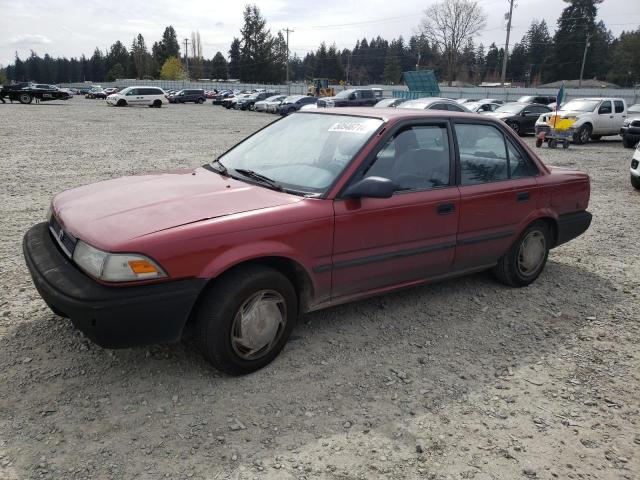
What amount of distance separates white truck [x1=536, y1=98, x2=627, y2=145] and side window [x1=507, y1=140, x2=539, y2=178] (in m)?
14.8

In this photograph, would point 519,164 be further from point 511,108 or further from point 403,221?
point 511,108

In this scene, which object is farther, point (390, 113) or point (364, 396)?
point (390, 113)

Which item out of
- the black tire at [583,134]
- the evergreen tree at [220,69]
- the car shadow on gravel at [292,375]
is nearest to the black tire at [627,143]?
the black tire at [583,134]

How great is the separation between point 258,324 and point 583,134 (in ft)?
61.8

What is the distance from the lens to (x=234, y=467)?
236cm

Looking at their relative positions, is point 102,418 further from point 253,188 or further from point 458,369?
point 458,369

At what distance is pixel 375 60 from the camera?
126812 mm

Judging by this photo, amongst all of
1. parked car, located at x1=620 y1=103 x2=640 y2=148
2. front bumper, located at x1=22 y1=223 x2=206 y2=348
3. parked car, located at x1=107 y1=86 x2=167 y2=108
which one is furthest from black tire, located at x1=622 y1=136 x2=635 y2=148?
parked car, located at x1=107 y1=86 x2=167 y2=108

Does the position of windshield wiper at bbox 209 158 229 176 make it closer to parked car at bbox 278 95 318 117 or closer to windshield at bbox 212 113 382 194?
windshield at bbox 212 113 382 194

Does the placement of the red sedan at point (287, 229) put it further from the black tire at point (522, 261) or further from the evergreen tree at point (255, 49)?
the evergreen tree at point (255, 49)

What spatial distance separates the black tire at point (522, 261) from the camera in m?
4.51

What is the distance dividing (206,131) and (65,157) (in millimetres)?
9297

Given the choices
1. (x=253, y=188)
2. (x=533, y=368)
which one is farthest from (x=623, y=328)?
(x=253, y=188)

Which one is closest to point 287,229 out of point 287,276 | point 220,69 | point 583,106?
point 287,276
